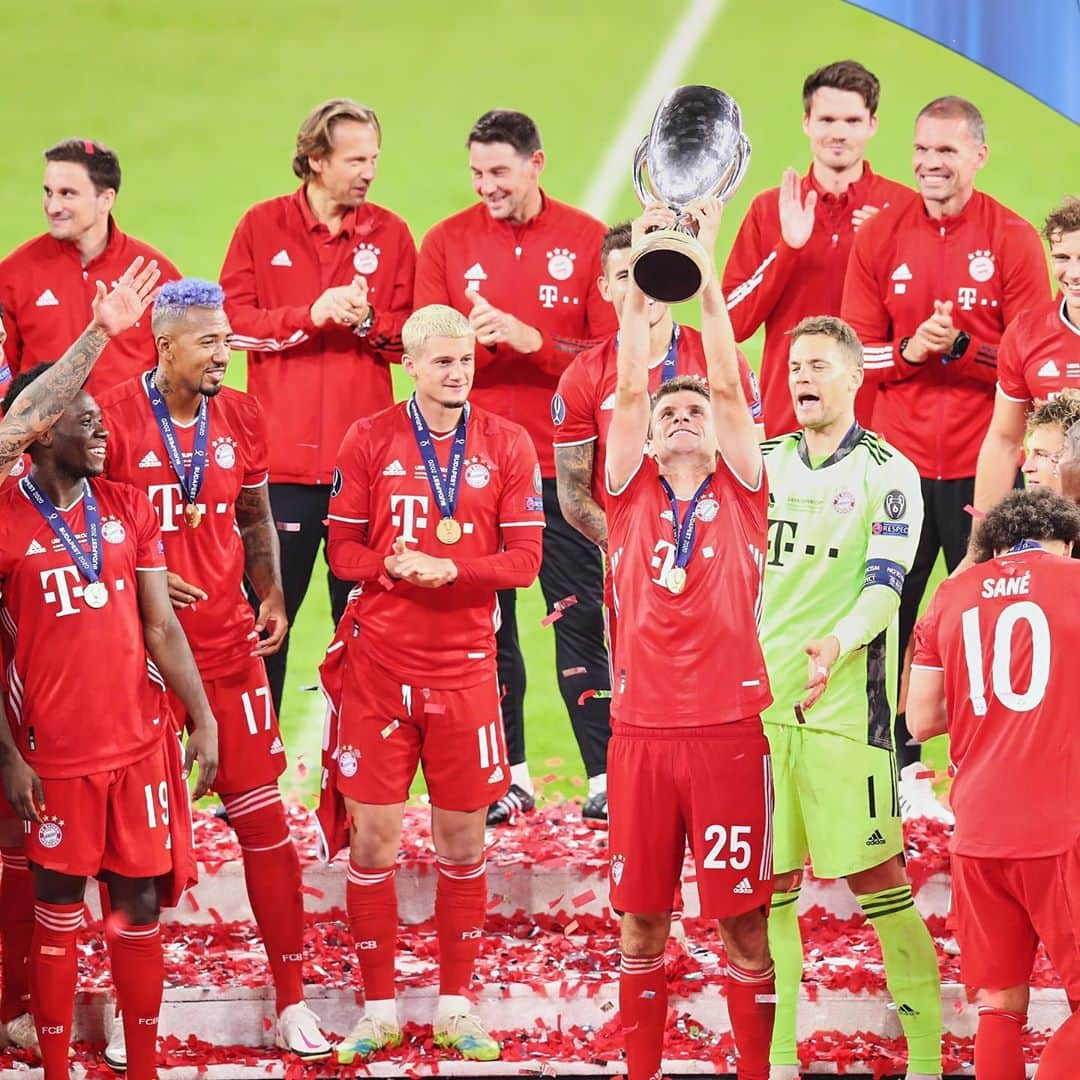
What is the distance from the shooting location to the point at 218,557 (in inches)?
241

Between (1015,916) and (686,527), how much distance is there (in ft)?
4.27

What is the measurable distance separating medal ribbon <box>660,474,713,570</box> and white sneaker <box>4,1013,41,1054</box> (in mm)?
2467

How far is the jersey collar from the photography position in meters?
5.86

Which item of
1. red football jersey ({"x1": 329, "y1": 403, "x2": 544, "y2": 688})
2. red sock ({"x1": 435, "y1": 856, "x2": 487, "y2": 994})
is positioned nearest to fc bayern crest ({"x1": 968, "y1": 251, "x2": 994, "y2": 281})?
red football jersey ({"x1": 329, "y1": 403, "x2": 544, "y2": 688})

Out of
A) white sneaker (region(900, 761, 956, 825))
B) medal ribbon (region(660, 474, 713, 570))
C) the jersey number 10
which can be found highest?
medal ribbon (region(660, 474, 713, 570))

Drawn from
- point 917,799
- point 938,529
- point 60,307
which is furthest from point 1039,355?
point 60,307

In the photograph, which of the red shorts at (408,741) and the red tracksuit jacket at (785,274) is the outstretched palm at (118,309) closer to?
the red shorts at (408,741)

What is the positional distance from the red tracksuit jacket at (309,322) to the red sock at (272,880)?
1412mm

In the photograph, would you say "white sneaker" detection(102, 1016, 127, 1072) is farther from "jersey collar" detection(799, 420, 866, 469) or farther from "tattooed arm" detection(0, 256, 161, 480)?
"jersey collar" detection(799, 420, 866, 469)

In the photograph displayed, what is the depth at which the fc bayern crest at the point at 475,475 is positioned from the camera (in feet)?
20.4

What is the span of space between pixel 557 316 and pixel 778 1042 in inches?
108

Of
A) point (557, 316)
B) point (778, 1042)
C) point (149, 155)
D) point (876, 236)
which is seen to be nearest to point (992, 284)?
point (876, 236)

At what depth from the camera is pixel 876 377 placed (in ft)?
23.6

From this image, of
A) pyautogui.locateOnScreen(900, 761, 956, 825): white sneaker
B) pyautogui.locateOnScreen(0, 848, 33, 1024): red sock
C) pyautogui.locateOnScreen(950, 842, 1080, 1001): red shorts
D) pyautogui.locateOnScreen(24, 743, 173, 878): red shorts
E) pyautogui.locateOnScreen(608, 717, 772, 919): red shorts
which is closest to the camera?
pyautogui.locateOnScreen(950, 842, 1080, 1001): red shorts
